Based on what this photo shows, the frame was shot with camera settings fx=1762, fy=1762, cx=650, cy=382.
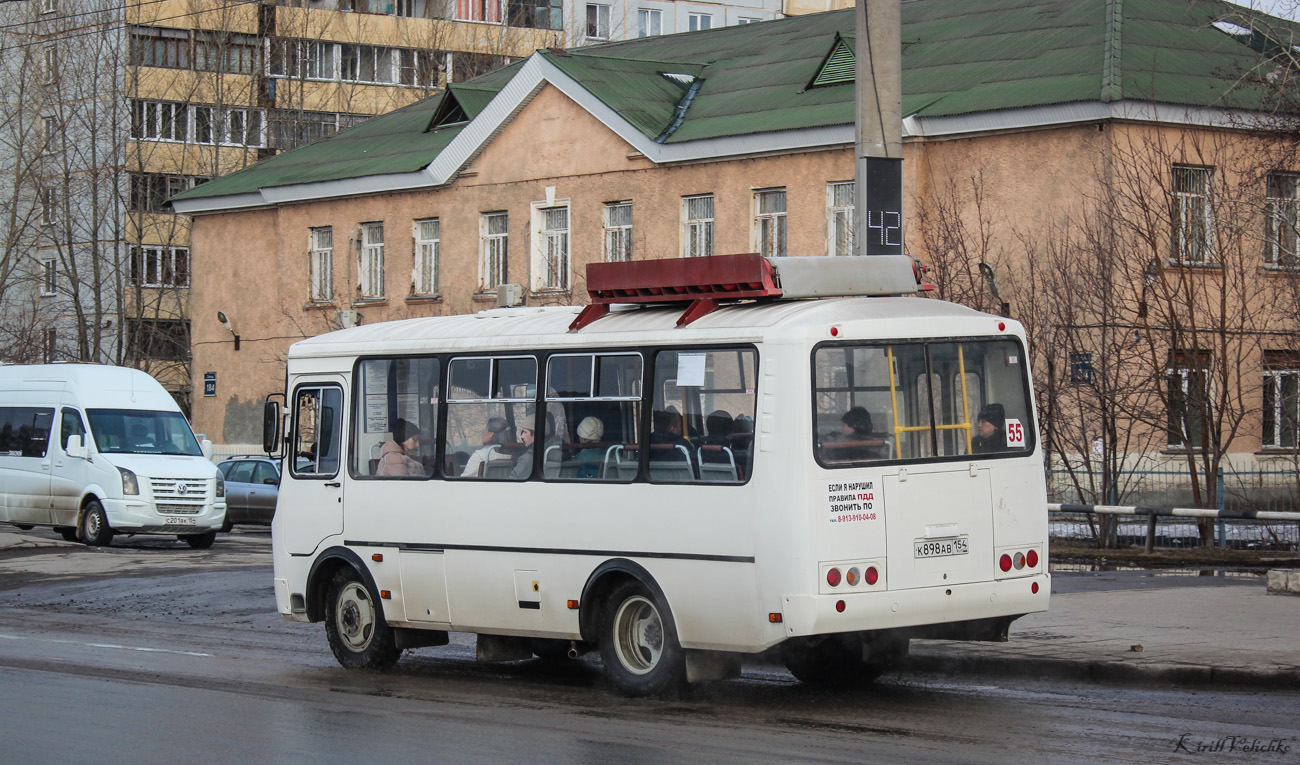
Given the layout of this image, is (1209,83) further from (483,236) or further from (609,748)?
(609,748)

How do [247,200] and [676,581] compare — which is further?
[247,200]

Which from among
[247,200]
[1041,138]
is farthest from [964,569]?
[247,200]

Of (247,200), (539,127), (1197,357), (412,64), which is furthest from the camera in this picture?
(412,64)

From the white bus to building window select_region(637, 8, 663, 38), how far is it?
70124 mm

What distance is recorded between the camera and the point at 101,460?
2797cm

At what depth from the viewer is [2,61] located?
61406mm

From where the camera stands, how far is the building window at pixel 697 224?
3572 cm

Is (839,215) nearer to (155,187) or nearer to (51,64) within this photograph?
(51,64)

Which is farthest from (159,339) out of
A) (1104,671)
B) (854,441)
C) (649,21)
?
(854,441)

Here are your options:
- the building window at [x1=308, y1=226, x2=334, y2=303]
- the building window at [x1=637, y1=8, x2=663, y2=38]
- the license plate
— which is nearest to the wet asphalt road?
the license plate

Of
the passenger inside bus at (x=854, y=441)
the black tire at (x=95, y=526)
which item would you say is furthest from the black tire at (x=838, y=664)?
the black tire at (x=95, y=526)

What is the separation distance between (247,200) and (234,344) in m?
3.84

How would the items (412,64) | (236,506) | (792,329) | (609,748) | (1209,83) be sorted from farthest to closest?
(412,64) < (236,506) < (1209,83) < (792,329) < (609,748)

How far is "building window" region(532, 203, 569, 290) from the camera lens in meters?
38.6
